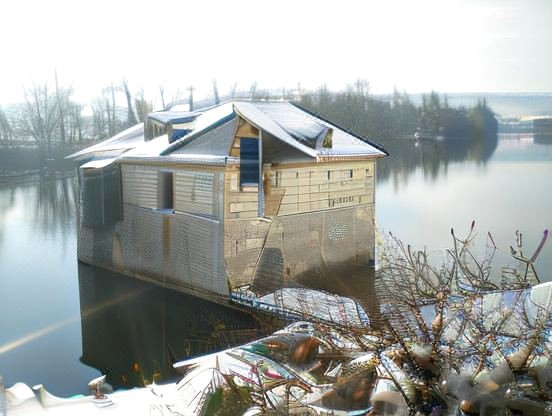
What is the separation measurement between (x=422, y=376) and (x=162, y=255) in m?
2.92

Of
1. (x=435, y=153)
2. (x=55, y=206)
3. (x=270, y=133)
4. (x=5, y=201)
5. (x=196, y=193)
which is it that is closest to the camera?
(x=270, y=133)

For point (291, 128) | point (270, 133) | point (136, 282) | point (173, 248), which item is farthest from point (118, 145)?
point (270, 133)

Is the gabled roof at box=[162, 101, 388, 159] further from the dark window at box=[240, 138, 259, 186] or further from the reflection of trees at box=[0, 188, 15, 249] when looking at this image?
the reflection of trees at box=[0, 188, 15, 249]

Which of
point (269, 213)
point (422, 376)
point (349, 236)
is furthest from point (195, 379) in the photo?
point (349, 236)

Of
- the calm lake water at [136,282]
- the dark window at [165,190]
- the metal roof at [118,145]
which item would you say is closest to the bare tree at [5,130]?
the calm lake water at [136,282]

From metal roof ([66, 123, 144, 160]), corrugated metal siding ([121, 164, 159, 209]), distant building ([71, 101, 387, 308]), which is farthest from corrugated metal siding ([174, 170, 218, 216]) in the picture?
metal roof ([66, 123, 144, 160])

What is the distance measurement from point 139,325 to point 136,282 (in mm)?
693

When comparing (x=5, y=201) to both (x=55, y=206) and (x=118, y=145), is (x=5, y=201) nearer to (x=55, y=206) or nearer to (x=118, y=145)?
(x=55, y=206)

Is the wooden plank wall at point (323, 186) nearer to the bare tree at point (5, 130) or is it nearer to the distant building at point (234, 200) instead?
the distant building at point (234, 200)

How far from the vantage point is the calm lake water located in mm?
2678

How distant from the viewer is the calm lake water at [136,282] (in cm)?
268

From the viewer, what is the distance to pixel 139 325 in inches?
125

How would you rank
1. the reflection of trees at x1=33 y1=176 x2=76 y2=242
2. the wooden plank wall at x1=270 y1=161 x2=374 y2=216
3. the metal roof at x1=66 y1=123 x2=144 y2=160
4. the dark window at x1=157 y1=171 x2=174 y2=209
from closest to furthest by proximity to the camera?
the wooden plank wall at x1=270 y1=161 x2=374 y2=216 < the dark window at x1=157 y1=171 x2=174 y2=209 < the metal roof at x1=66 y1=123 x2=144 y2=160 < the reflection of trees at x1=33 y1=176 x2=76 y2=242

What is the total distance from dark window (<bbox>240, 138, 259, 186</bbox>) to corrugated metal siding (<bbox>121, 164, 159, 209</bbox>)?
72 centimetres
